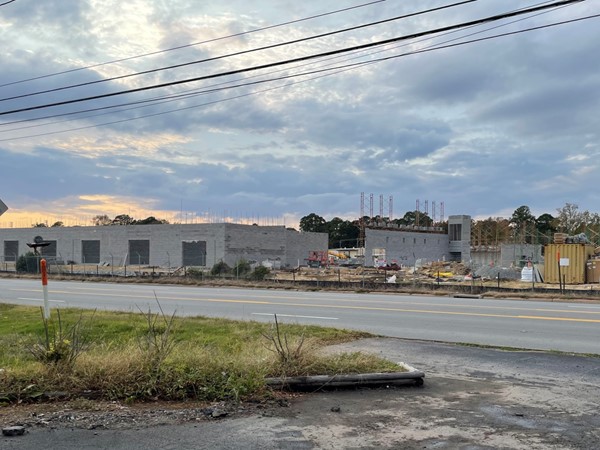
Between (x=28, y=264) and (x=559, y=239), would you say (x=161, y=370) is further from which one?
(x=28, y=264)

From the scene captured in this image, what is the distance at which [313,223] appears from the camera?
477 feet

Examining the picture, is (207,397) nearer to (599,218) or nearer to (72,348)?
(72,348)

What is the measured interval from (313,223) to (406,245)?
65712 mm

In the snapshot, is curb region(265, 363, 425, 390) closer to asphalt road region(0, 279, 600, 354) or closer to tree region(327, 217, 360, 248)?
asphalt road region(0, 279, 600, 354)

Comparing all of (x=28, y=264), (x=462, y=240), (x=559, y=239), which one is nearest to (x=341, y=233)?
(x=462, y=240)

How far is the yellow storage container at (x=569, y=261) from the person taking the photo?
114 ft

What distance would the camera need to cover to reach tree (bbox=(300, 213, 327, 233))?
14400cm

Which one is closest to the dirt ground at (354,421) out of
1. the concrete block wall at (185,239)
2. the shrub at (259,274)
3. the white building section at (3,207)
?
the white building section at (3,207)

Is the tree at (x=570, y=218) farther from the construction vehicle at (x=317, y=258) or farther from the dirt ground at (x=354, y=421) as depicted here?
the dirt ground at (x=354, y=421)

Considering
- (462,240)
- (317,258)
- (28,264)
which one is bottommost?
(28,264)

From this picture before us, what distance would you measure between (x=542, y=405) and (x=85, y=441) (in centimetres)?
490

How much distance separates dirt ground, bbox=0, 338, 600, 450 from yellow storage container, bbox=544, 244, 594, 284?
98.0 feet

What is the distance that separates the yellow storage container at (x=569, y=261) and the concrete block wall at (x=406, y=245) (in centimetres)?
3479

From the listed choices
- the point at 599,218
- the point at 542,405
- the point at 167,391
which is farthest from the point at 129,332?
the point at 599,218
